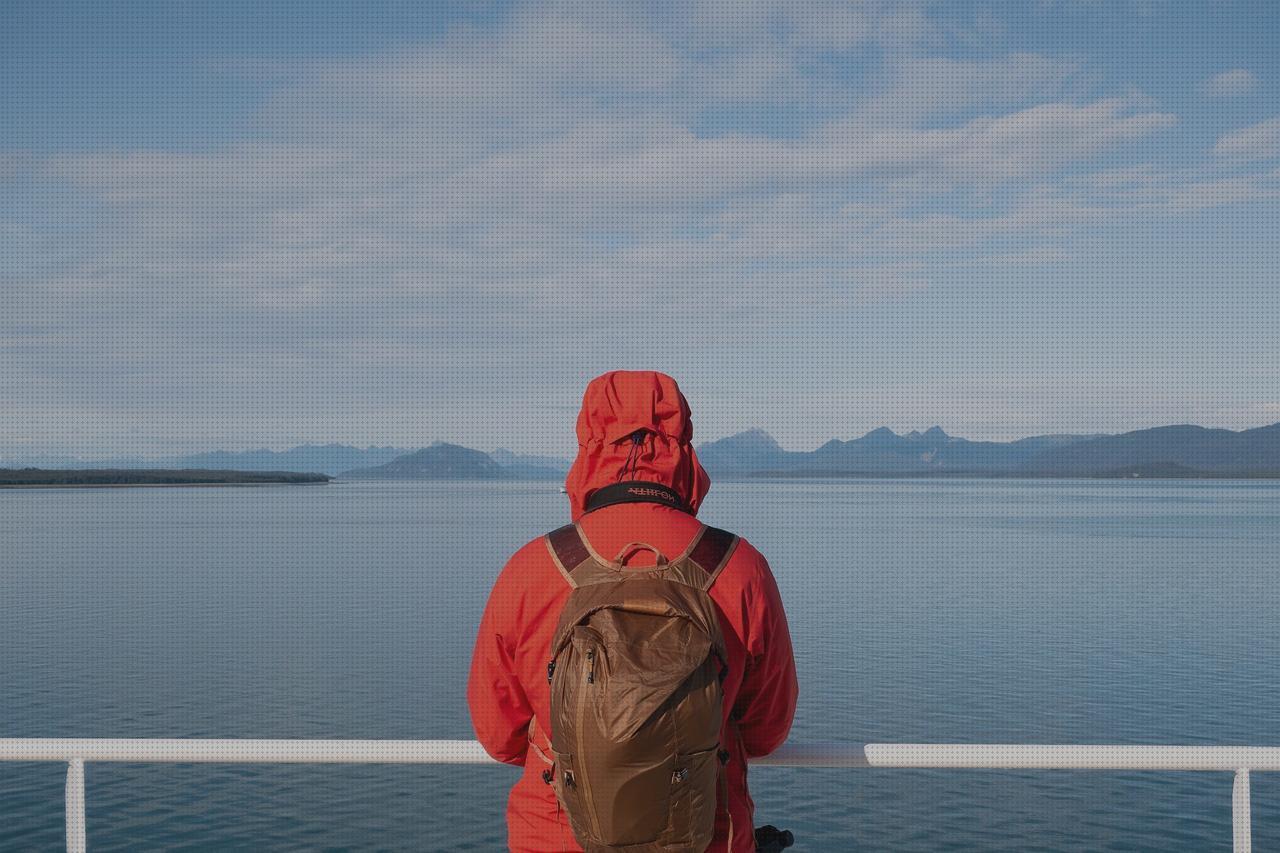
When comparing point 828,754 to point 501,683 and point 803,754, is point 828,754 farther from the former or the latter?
point 501,683

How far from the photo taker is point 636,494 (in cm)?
227

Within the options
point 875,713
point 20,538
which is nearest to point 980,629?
point 875,713

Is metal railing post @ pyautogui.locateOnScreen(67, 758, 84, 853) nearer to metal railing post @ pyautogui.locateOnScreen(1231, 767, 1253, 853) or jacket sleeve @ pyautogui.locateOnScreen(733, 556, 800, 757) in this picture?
jacket sleeve @ pyautogui.locateOnScreen(733, 556, 800, 757)

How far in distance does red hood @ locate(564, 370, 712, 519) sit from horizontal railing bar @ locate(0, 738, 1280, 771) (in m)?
0.74

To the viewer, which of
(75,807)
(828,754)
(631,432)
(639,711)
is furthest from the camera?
(75,807)

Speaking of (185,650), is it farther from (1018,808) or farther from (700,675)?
(700,675)

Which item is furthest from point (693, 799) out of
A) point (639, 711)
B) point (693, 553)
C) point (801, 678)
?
point (801, 678)

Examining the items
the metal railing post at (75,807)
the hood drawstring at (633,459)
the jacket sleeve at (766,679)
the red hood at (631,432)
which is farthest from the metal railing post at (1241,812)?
the metal railing post at (75,807)

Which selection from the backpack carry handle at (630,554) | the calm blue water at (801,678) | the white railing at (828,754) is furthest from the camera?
the calm blue water at (801,678)

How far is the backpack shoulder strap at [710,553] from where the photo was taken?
2.18 m

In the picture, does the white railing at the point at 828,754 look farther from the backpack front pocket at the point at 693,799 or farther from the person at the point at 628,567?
the backpack front pocket at the point at 693,799

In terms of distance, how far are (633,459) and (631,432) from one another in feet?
0.19

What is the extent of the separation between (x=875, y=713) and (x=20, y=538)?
56320 mm

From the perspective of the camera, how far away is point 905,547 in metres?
50.4
